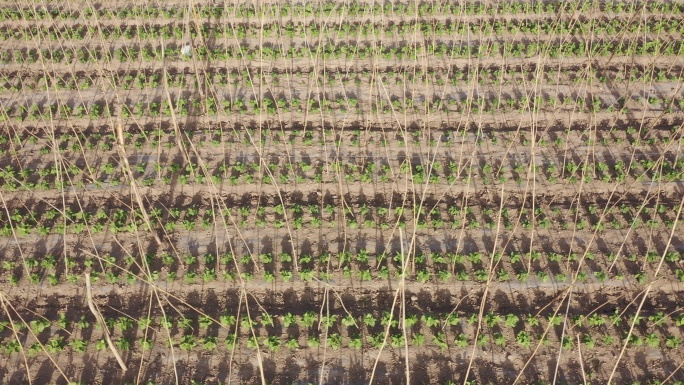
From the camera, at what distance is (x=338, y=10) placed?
9.82 m

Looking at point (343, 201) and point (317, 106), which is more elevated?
point (317, 106)

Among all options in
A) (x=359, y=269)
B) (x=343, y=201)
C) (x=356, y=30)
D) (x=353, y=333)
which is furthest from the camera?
(x=356, y=30)

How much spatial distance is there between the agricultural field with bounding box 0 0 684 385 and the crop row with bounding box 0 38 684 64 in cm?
5

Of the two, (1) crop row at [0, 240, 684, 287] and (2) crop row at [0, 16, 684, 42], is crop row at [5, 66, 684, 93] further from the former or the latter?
(1) crop row at [0, 240, 684, 287]

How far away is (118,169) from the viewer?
6.82 meters

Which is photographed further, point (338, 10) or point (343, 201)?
point (338, 10)

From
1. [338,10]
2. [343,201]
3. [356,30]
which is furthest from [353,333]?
[338,10]

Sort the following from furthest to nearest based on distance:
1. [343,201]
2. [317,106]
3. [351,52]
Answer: [351,52] → [317,106] → [343,201]

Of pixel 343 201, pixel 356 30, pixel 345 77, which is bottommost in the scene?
pixel 343 201

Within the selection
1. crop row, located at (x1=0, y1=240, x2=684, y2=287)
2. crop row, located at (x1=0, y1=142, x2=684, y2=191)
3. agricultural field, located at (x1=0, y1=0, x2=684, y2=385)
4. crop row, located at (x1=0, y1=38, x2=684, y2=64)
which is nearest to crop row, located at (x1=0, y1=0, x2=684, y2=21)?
agricultural field, located at (x1=0, y1=0, x2=684, y2=385)

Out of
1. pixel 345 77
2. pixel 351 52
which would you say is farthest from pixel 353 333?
pixel 351 52

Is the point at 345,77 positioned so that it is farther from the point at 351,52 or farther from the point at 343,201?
the point at 343,201

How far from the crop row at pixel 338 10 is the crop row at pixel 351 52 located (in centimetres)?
107

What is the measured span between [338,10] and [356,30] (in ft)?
2.43
